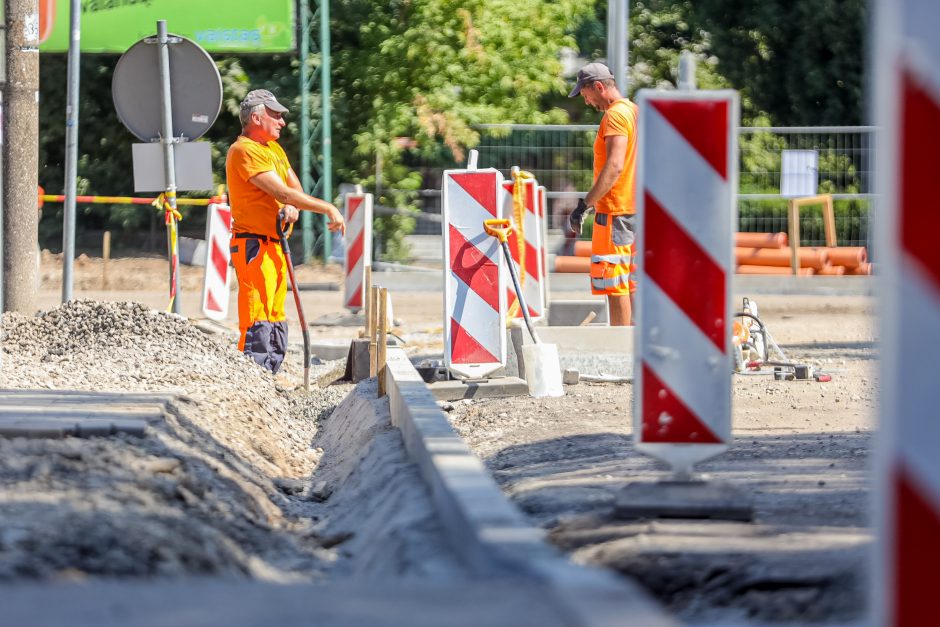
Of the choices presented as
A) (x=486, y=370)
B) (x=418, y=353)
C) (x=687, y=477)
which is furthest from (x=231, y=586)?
(x=418, y=353)

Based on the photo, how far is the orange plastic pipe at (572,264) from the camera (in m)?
21.4

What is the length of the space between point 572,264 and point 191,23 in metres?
7.34

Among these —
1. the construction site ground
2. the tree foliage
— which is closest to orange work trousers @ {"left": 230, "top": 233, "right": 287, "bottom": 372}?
the construction site ground

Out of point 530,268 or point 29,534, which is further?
point 530,268

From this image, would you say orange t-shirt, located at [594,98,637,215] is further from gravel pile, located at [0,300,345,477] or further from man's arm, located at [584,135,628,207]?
gravel pile, located at [0,300,345,477]

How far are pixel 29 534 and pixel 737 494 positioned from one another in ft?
7.25

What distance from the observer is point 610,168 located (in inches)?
397

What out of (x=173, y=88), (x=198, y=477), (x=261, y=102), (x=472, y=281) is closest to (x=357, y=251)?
(x=173, y=88)

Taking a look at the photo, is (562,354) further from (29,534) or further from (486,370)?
(29,534)

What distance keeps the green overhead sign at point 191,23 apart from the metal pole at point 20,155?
39.9 ft

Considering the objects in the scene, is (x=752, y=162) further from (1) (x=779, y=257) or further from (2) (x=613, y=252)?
(2) (x=613, y=252)

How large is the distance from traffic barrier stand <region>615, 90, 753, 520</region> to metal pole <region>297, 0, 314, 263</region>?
18684mm

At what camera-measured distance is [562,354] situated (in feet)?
34.3

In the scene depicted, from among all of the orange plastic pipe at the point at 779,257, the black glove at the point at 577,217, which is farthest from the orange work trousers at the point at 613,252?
the orange plastic pipe at the point at 779,257
